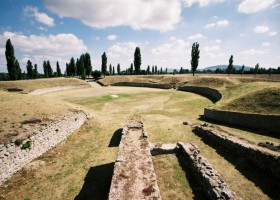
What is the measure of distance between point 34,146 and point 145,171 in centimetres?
933

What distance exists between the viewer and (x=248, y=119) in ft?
62.1

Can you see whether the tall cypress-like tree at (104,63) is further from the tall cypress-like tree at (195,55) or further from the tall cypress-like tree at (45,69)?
the tall cypress-like tree at (195,55)

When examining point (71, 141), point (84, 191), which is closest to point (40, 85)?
point (71, 141)

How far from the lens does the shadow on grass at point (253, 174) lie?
910 cm

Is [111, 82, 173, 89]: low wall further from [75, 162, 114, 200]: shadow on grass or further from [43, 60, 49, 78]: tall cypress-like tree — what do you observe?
[43, 60, 49, 78]: tall cypress-like tree

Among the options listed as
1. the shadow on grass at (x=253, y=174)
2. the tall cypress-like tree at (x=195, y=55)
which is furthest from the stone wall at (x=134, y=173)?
the tall cypress-like tree at (x=195, y=55)

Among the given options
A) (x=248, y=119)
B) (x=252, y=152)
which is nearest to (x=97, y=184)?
(x=252, y=152)

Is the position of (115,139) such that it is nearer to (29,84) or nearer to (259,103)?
(259,103)

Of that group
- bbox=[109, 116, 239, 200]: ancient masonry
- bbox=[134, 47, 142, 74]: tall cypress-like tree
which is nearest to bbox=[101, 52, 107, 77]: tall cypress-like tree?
bbox=[134, 47, 142, 74]: tall cypress-like tree

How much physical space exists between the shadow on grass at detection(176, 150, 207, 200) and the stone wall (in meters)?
2.72

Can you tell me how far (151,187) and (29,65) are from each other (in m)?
87.6

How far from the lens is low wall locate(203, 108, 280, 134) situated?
55.5 ft

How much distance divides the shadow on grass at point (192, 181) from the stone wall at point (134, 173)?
107 inches

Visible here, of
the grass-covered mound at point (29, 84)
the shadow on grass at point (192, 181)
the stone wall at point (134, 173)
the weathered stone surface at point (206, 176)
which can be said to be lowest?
the shadow on grass at point (192, 181)
